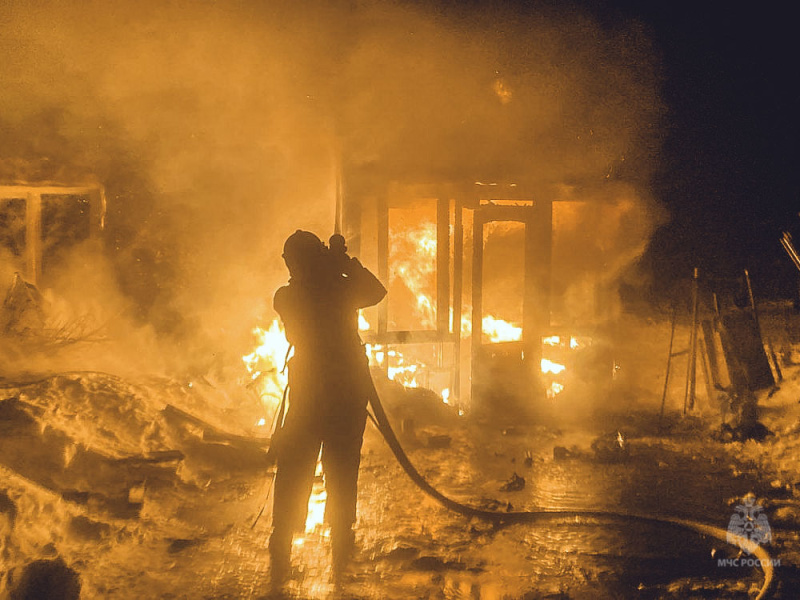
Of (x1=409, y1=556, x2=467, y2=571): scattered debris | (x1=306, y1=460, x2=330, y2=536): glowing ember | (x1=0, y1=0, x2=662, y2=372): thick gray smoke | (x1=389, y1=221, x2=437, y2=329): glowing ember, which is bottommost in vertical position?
(x1=409, y1=556, x2=467, y2=571): scattered debris

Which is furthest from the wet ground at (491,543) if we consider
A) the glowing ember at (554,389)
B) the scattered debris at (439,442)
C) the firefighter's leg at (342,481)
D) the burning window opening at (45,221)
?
the burning window opening at (45,221)

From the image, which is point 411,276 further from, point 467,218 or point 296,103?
point 296,103

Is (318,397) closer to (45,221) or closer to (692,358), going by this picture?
(45,221)

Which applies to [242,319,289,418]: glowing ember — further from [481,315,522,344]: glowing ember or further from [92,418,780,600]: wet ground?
[481,315,522,344]: glowing ember

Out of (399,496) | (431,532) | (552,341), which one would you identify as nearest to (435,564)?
(431,532)

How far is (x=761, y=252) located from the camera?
30.5 ft

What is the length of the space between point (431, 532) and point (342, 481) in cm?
110

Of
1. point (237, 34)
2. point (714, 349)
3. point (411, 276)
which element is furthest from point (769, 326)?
point (237, 34)

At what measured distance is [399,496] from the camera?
19.4 ft

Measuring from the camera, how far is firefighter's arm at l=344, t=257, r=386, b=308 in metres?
4.54

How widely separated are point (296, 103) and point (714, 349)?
23.6 feet

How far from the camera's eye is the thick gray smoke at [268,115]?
815 cm

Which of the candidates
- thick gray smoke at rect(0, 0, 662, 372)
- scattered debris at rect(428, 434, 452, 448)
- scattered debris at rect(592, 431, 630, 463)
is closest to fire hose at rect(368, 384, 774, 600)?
scattered debris at rect(592, 431, 630, 463)

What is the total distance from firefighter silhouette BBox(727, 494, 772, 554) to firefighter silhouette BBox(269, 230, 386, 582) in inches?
122
